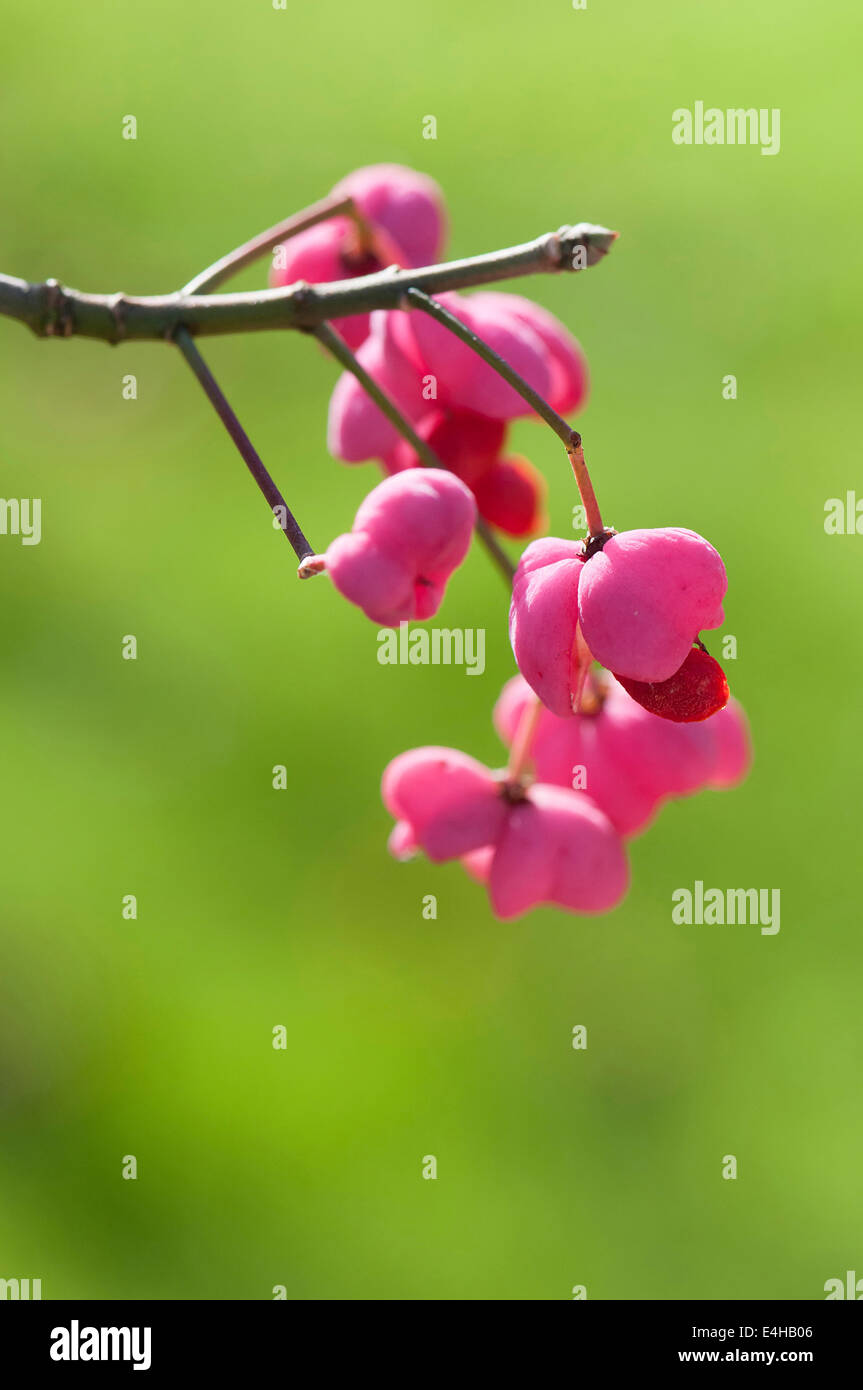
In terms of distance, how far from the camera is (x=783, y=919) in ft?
5.42

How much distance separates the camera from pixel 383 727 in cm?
173

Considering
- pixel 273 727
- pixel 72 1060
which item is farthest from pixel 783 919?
pixel 72 1060

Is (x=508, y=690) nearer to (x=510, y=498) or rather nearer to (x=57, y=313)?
(x=510, y=498)

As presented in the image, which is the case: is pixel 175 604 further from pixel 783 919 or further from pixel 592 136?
pixel 592 136

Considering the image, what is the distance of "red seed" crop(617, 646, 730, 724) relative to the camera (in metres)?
0.44

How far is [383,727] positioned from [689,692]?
1.30 metres

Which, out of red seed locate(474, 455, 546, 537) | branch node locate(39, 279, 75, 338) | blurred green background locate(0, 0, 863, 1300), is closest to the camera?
branch node locate(39, 279, 75, 338)

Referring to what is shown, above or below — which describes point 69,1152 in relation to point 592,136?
below

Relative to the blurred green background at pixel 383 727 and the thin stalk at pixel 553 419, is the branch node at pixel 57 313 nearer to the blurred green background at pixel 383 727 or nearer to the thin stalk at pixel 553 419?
the thin stalk at pixel 553 419

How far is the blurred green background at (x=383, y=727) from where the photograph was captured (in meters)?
1.43

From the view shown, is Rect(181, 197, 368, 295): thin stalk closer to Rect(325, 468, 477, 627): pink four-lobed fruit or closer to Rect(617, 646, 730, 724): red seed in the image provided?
Rect(325, 468, 477, 627): pink four-lobed fruit

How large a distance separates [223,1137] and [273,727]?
1.67ft

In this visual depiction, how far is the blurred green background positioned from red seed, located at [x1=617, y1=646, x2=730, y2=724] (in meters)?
1.11

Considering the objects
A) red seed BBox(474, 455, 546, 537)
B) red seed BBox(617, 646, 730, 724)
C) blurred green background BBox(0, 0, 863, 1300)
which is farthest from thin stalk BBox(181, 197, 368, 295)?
blurred green background BBox(0, 0, 863, 1300)
